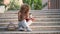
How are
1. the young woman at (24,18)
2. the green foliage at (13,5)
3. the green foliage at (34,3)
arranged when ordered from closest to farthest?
the young woman at (24,18), the green foliage at (13,5), the green foliage at (34,3)

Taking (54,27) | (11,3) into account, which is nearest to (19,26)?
(54,27)

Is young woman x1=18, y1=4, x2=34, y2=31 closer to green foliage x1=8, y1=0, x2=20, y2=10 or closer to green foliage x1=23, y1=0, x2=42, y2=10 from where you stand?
green foliage x1=8, y1=0, x2=20, y2=10

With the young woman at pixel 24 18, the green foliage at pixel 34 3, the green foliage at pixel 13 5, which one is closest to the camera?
the young woman at pixel 24 18

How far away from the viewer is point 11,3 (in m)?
17.9

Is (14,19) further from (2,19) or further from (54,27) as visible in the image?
(54,27)

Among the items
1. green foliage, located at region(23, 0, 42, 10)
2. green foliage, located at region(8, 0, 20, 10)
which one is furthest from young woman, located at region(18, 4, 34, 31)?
green foliage, located at region(23, 0, 42, 10)

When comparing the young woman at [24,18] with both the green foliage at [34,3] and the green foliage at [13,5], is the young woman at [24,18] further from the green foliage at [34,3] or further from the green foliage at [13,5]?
the green foliage at [34,3]

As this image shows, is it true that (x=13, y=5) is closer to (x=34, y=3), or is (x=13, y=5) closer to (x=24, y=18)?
(x=34, y=3)

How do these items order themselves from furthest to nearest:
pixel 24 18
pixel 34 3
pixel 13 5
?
pixel 34 3
pixel 13 5
pixel 24 18

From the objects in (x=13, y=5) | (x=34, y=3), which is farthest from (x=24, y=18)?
(x=34, y=3)

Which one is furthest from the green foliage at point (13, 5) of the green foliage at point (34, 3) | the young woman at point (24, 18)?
the young woman at point (24, 18)

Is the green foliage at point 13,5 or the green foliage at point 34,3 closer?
the green foliage at point 13,5

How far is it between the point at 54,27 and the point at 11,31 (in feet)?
5.11

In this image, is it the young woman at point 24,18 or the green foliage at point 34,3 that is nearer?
the young woman at point 24,18
